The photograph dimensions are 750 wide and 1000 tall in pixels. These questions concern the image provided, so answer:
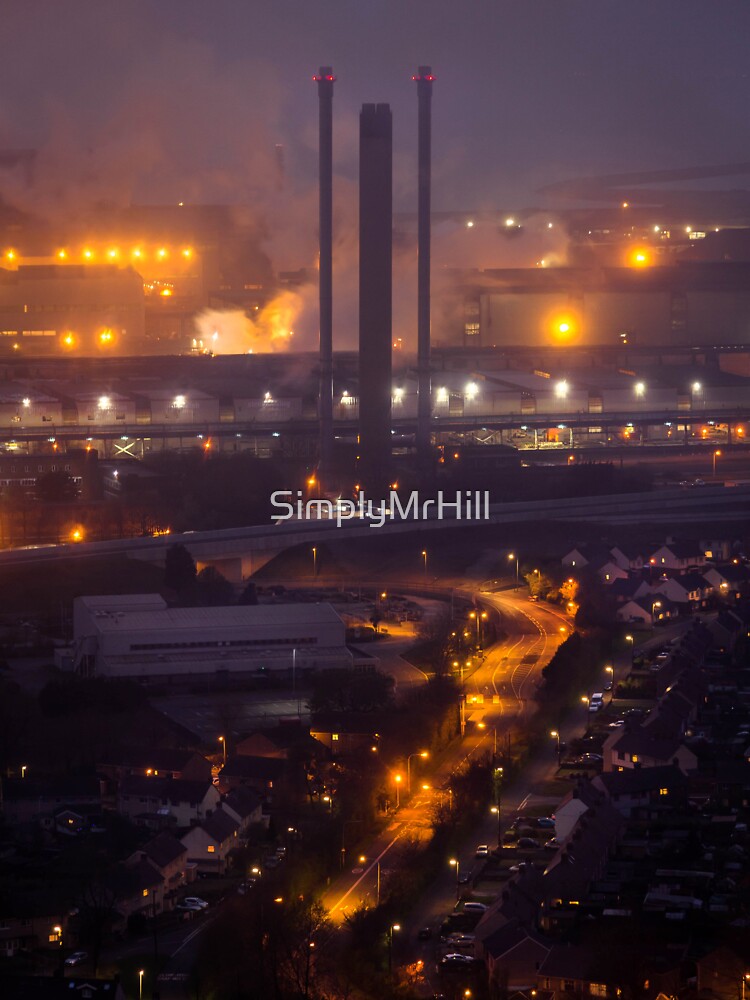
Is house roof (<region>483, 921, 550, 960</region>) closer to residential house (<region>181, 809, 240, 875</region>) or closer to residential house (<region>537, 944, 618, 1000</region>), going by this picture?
residential house (<region>537, 944, 618, 1000</region>)

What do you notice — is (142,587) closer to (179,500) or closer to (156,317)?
(179,500)

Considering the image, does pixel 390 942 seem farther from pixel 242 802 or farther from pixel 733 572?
pixel 733 572

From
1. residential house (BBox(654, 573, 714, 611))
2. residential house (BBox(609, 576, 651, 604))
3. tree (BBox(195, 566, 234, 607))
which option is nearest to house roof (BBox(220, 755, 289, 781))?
tree (BBox(195, 566, 234, 607))

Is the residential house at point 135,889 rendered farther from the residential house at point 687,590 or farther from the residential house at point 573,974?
the residential house at point 687,590

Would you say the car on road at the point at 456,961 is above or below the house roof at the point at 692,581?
below

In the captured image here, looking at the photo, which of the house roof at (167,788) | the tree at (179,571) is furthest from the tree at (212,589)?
the house roof at (167,788)

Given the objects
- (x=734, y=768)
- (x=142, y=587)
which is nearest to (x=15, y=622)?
(x=142, y=587)
